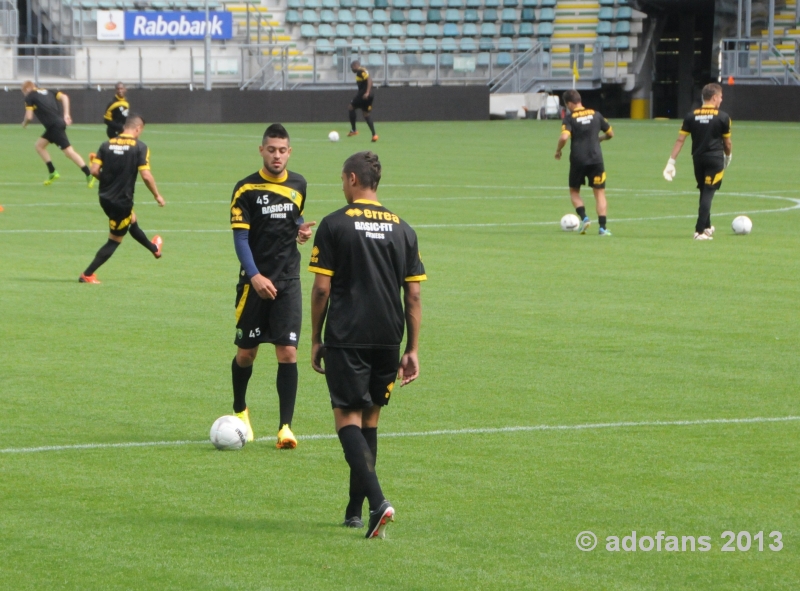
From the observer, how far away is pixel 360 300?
6.58m

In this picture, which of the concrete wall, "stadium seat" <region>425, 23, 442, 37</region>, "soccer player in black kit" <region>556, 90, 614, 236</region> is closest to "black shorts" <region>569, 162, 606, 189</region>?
"soccer player in black kit" <region>556, 90, 614, 236</region>

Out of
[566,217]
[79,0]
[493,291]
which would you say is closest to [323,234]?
[493,291]

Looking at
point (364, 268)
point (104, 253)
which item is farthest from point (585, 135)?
point (364, 268)

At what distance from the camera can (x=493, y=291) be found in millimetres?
14867

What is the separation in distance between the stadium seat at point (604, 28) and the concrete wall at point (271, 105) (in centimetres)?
745

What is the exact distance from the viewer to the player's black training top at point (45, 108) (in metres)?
28.5

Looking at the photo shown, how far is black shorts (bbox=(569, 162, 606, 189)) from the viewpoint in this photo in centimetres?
1983

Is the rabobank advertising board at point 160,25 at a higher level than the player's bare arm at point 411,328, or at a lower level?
higher

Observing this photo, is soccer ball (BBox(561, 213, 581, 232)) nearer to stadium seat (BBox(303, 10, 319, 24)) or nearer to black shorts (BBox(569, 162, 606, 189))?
black shorts (BBox(569, 162, 606, 189))

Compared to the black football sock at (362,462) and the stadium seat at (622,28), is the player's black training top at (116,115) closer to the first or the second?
the stadium seat at (622,28)

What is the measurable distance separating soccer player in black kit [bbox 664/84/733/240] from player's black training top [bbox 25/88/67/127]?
14080 mm

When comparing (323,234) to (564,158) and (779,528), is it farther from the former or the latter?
(564,158)

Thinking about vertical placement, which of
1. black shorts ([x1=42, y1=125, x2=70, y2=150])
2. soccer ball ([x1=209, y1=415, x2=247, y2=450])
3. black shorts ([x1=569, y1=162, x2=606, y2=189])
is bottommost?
soccer ball ([x1=209, y1=415, x2=247, y2=450])

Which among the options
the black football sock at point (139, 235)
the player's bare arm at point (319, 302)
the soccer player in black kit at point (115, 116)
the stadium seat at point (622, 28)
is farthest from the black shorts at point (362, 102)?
the player's bare arm at point (319, 302)
